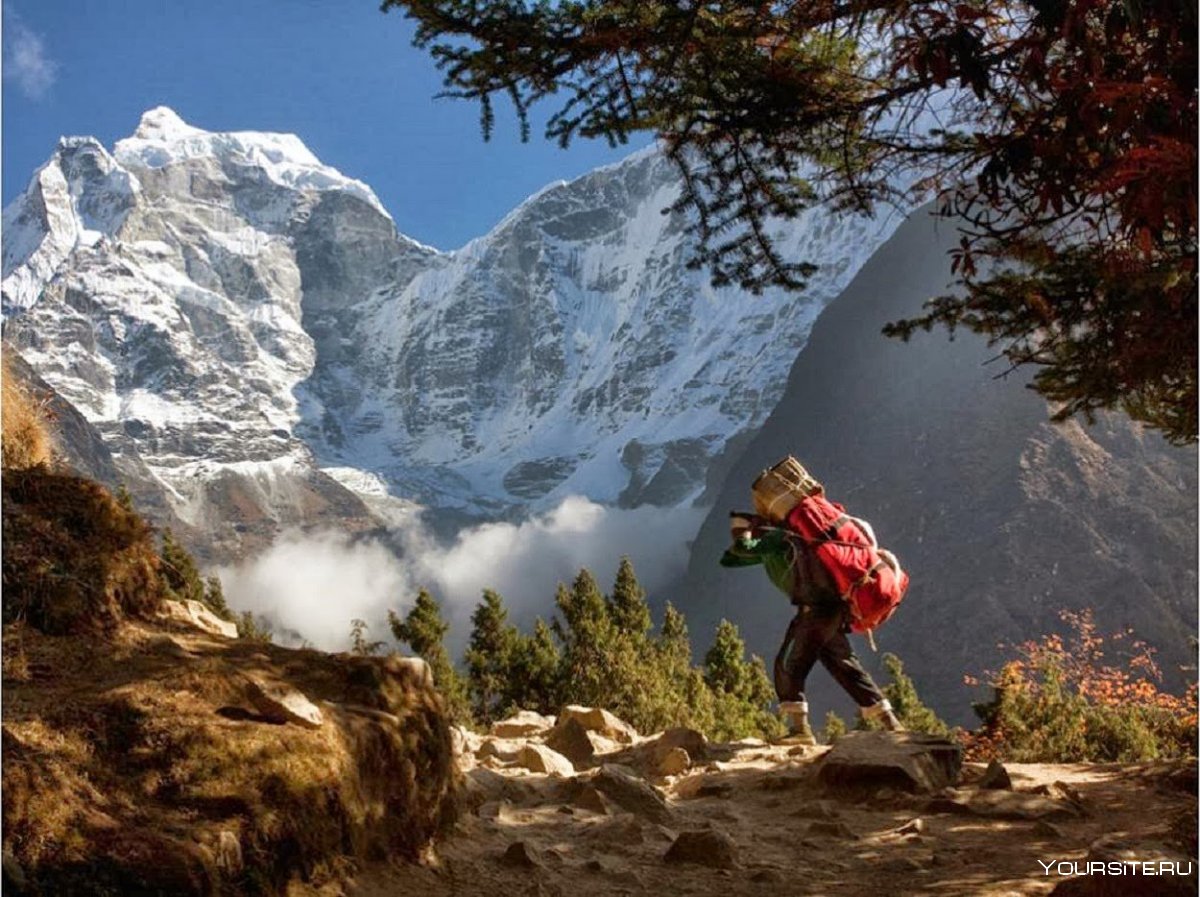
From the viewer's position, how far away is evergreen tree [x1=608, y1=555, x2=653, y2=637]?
38.7 m

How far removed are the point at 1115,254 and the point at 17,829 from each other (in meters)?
4.57

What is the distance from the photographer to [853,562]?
261 inches

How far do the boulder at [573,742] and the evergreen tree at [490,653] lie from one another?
24.6m

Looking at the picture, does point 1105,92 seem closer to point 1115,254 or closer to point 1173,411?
point 1115,254

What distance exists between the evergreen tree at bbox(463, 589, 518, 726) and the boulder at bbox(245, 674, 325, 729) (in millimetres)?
29476

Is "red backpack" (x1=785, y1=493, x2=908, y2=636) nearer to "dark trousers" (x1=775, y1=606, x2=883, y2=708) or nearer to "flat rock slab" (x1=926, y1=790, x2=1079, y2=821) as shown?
"dark trousers" (x1=775, y1=606, x2=883, y2=708)

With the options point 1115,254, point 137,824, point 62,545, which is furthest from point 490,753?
point 1115,254

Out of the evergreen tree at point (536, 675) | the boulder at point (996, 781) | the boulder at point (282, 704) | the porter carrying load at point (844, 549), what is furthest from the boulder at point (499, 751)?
the evergreen tree at point (536, 675)

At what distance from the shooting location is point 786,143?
5887mm

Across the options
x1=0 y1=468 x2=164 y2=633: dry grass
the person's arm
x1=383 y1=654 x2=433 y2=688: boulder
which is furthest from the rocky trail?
x1=0 y1=468 x2=164 y2=633: dry grass

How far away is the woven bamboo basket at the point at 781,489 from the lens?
22.7 feet

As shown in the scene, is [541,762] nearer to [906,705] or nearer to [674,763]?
[674,763]

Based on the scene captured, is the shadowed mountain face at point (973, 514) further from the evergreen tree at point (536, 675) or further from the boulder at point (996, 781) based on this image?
the boulder at point (996, 781)

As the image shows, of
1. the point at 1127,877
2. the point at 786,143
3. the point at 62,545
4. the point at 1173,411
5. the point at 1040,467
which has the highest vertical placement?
the point at 1040,467
